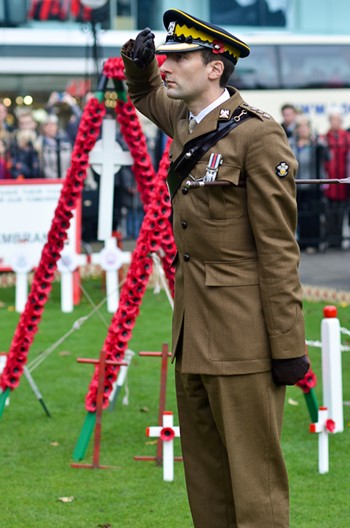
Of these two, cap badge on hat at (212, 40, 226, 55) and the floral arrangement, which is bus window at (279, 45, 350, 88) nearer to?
the floral arrangement

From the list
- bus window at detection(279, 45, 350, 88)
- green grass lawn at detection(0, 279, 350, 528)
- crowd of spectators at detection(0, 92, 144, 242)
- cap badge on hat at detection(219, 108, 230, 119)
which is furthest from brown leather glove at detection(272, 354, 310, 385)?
bus window at detection(279, 45, 350, 88)

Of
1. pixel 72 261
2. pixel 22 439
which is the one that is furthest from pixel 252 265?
pixel 72 261

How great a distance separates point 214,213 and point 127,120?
10.2 ft

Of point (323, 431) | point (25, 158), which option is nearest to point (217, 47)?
point (323, 431)

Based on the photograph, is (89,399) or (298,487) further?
(89,399)

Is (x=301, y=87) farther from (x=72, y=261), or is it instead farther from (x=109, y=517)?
(x=109, y=517)

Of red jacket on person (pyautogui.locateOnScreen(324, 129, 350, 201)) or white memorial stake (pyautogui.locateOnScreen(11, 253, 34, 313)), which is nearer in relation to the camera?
white memorial stake (pyautogui.locateOnScreen(11, 253, 34, 313))

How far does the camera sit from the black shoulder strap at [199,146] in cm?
485

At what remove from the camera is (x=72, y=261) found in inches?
504

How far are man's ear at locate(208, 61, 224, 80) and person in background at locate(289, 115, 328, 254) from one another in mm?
14926

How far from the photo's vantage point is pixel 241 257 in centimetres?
482

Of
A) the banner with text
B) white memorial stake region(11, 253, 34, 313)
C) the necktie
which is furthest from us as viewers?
the banner with text

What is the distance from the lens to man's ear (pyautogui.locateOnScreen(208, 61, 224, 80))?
491 centimetres

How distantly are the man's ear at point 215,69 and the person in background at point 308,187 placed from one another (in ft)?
49.0
